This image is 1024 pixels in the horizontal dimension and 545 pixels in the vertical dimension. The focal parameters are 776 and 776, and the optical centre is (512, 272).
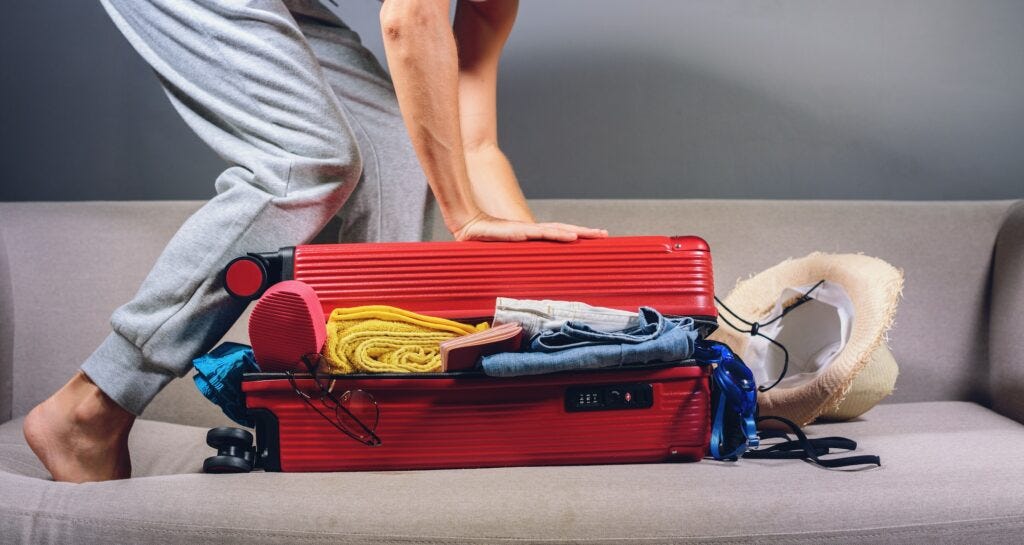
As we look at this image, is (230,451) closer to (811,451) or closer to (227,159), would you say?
(227,159)

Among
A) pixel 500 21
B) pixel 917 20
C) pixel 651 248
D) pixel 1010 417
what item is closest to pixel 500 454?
pixel 651 248

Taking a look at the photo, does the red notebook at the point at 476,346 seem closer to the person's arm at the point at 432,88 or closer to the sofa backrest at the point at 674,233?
the person's arm at the point at 432,88

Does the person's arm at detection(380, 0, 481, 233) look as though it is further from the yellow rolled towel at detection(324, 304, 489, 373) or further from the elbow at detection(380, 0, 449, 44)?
the yellow rolled towel at detection(324, 304, 489, 373)

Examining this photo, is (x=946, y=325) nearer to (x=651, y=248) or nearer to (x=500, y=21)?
(x=651, y=248)

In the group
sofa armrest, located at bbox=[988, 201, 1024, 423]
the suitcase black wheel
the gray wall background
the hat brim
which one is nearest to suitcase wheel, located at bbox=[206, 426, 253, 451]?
the suitcase black wheel

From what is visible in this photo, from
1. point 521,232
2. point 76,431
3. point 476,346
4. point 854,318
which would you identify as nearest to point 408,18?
point 521,232

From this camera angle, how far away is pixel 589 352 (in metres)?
0.76

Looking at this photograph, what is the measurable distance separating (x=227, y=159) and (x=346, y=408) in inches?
15.0

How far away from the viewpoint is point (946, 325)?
4.56 ft

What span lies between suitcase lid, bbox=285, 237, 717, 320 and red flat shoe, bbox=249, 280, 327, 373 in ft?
0.30

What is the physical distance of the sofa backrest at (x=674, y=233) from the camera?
1.35 m

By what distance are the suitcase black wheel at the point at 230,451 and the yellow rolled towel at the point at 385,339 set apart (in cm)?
13

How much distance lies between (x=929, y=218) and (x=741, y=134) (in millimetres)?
396

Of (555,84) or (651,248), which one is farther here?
(555,84)
